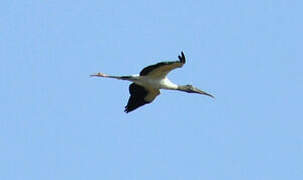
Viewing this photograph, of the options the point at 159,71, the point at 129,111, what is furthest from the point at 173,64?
the point at 129,111

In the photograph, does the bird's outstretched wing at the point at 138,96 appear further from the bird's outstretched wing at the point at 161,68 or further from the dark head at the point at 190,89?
the bird's outstretched wing at the point at 161,68

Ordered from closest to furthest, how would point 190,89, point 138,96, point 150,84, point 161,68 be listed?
point 161,68
point 150,84
point 138,96
point 190,89

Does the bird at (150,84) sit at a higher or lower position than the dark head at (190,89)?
lower

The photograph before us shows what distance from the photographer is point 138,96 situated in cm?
4000

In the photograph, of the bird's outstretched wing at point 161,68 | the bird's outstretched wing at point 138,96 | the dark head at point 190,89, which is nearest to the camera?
the bird's outstretched wing at point 161,68

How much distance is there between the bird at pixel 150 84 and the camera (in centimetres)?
3762

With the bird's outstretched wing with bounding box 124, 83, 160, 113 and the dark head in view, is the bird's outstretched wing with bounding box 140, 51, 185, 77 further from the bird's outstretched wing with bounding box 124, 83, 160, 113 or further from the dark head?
the dark head

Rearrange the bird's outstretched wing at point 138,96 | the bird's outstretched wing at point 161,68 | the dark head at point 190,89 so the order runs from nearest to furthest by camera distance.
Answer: the bird's outstretched wing at point 161,68
the bird's outstretched wing at point 138,96
the dark head at point 190,89

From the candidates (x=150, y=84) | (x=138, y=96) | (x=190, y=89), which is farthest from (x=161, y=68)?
(x=190, y=89)

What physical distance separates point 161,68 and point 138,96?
8.02ft

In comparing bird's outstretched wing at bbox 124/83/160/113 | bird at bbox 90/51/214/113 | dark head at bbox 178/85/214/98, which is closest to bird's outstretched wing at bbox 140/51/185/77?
bird at bbox 90/51/214/113

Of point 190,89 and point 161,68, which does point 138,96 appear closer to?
point 190,89

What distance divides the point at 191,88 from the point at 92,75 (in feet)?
11.5

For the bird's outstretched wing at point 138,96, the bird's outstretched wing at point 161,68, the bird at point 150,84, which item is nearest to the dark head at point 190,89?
the bird at point 150,84
